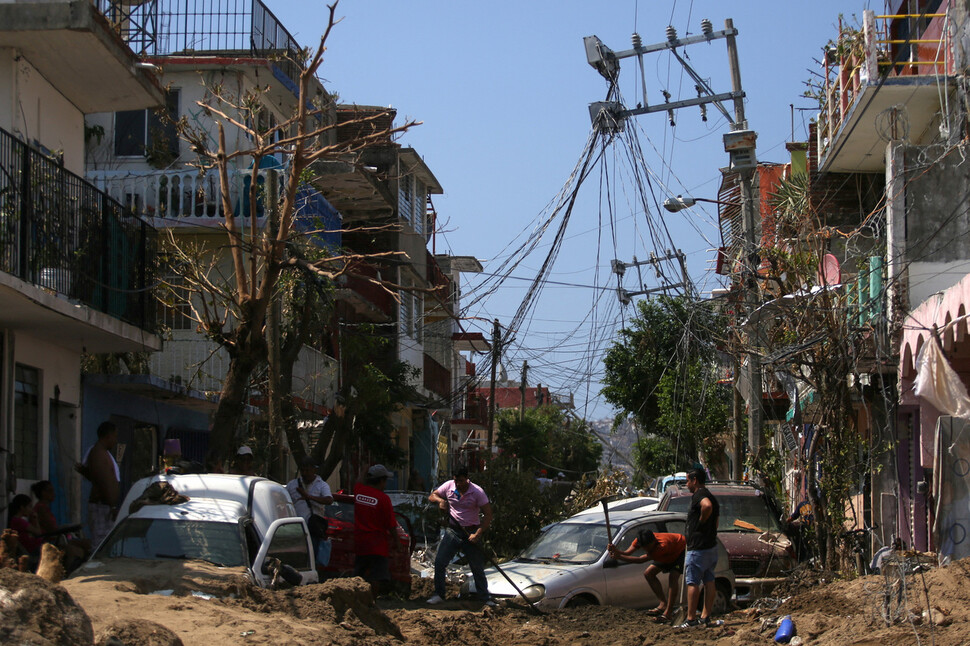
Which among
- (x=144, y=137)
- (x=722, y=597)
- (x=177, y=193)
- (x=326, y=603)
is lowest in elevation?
(x=722, y=597)

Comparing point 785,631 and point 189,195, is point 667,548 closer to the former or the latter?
point 785,631

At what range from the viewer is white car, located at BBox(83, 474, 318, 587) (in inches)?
361

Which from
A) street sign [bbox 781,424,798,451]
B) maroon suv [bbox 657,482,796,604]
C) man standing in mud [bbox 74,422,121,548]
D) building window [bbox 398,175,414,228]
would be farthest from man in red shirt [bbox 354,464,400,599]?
building window [bbox 398,175,414,228]

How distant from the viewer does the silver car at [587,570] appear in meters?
12.6

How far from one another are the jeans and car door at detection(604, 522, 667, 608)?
150 cm

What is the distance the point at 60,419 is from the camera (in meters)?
14.9

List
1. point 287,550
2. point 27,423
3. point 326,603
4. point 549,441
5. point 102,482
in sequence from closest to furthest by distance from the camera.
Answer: point 326,603 → point 287,550 → point 102,482 → point 27,423 → point 549,441

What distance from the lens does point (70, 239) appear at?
43.1ft

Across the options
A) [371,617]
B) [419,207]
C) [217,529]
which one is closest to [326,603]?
[371,617]

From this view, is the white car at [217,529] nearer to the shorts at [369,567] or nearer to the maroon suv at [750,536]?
the shorts at [369,567]

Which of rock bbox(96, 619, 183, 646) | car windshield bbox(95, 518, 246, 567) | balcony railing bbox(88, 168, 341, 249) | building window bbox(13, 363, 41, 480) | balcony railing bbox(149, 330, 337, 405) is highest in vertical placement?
balcony railing bbox(88, 168, 341, 249)

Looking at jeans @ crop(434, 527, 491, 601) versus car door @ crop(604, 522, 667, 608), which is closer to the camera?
jeans @ crop(434, 527, 491, 601)

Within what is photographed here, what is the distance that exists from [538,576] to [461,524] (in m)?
1.09

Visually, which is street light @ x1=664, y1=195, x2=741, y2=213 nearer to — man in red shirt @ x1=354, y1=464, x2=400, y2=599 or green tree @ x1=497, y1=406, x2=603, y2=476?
man in red shirt @ x1=354, y1=464, x2=400, y2=599
